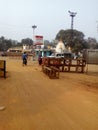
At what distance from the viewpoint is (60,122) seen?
9.48 metres

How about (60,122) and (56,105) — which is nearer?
(60,122)

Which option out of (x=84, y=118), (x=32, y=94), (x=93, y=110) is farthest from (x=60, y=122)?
(x=32, y=94)

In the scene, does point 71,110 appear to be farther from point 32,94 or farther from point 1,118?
point 32,94

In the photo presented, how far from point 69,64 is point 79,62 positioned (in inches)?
45.2

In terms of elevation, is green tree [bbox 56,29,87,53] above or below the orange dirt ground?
above

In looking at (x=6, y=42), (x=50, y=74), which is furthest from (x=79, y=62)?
(x=6, y=42)

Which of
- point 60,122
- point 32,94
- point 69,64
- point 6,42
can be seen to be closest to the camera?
point 60,122

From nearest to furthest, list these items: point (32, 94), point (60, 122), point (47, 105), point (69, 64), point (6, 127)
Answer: point (6, 127), point (60, 122), point (47, 105), point (32, 94), point (69, 64)

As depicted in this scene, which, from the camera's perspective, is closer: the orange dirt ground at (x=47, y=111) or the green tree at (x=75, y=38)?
the orange dirt ground at (x=47, y=111)

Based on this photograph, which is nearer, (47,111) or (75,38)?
(47,111)

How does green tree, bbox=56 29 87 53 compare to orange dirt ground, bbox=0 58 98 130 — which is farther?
green tree, bbox=56 29 87 53

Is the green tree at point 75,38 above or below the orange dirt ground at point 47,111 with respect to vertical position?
above

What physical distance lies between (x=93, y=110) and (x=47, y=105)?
1785 millimetres

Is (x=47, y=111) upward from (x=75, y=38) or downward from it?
downward
